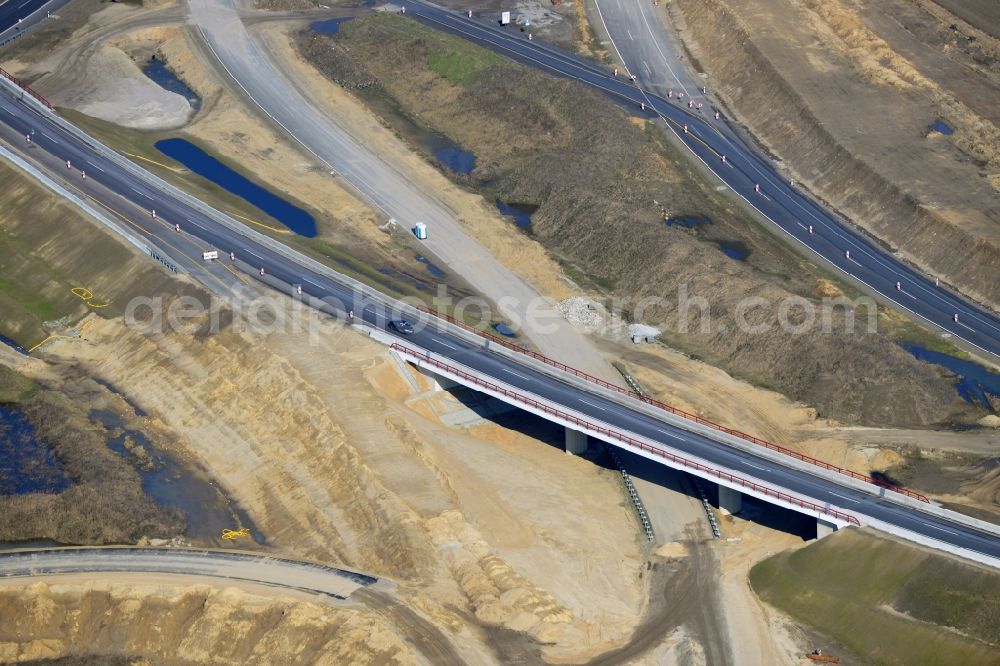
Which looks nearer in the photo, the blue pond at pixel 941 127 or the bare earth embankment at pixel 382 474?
the bare earth embankment at pixel 382 474

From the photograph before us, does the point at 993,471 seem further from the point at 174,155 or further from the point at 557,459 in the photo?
the point at 174,155

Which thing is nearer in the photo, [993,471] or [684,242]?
[993,471]

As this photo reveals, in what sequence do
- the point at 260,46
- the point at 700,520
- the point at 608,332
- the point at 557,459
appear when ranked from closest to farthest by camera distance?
the point at 700,520 < the point at 557,459 < the point at 608,332 < the point at 260,46

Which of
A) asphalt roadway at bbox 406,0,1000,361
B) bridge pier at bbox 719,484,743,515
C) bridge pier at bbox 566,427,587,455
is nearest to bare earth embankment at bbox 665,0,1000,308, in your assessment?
asphalt roadway at bbox 406,0,1000,361

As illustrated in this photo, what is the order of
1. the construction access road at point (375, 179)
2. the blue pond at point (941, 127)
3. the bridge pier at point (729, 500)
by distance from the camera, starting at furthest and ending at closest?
the blue pond at point (941, 127) → the construction access road at point (375, 179) → the bridge pier at point (729, 500)

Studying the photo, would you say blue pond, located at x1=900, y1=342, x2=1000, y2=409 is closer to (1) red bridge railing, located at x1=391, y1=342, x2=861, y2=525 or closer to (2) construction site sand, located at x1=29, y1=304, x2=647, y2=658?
(1) red bridge railing, located at x1=391, y1=342, x2=861, y2=525

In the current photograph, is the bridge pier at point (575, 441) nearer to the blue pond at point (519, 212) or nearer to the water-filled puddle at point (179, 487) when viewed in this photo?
the water-filled puddle at point (179, 487)

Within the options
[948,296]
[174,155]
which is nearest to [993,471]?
[948,296]

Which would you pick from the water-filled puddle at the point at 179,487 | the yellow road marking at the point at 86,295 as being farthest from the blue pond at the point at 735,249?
the yellow road marking at the point at 86,295
